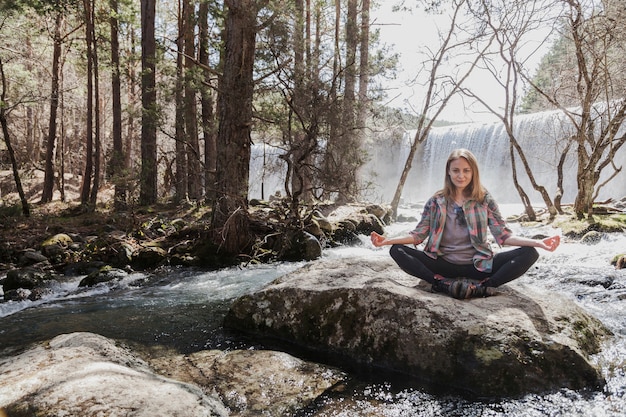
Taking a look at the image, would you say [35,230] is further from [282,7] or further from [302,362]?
[302,362]

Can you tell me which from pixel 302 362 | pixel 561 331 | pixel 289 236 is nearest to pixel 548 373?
pixel 561 331

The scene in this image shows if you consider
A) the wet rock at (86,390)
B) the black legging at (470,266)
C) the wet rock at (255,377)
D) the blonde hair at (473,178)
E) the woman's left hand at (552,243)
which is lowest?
the wet rock at (255,377)

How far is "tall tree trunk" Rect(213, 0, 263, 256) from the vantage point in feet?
22.6

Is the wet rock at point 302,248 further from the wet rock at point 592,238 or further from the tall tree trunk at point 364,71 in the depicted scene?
the wet rock at point 592,238

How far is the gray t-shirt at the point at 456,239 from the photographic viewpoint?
3.36 meters

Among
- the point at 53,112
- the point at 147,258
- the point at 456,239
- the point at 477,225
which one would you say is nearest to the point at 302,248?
the point at 147,258

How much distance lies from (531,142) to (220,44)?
14860 mm

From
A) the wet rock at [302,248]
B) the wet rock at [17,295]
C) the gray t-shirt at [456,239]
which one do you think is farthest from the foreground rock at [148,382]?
the wet rock at [302,248]

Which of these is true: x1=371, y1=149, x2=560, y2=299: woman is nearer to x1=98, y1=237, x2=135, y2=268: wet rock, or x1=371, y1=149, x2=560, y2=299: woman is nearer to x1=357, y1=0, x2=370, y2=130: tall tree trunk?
x1=98, y1=237, x2=135, y2=268: wet rock

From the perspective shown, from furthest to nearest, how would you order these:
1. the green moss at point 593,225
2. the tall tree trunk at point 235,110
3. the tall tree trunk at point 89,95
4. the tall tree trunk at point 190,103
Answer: the tall tree trunk at point 89,95
the tall tree trunk at point 190,103
the green moss at point 593,225
the tall tree trunk at point 235,110

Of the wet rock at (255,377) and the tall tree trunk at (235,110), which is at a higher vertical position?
the tall tree trunk at (235,110)

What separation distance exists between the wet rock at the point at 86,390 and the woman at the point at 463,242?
5.99ft

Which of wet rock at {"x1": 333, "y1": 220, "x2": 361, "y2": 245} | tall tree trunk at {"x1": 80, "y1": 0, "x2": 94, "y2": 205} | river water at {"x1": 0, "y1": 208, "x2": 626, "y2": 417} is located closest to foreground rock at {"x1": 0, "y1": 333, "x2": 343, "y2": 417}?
river water at {"x1": 0, "y1": 208, "x2": 626, "y2": 417}

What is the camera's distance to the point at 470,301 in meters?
3.12
